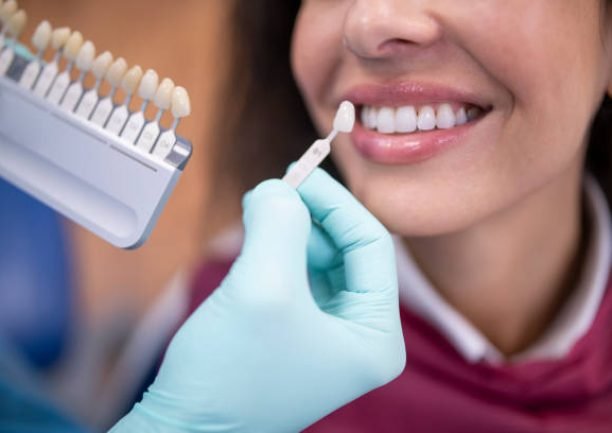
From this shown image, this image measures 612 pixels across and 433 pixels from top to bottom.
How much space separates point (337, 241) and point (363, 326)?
9 centimetres

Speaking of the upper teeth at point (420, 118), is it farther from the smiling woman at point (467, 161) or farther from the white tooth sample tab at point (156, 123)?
the white tooth sample tab at point (156, 123)

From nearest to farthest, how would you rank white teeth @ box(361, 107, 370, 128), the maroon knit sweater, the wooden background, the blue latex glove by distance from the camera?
1. the blue latex glove
2. white teeth @ box(361, 107, 370, 128)
3. the maroon knit sweater
4. the wooden background

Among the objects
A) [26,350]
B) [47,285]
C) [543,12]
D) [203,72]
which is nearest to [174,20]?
[203,72]

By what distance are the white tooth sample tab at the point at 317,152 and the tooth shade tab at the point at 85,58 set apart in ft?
0.73

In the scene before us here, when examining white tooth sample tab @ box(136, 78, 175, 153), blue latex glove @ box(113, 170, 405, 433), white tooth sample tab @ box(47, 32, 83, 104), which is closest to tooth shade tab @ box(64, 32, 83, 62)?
white tooth sample tab @ box(47, 32, 83, 104)

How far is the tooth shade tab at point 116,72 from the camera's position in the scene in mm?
637

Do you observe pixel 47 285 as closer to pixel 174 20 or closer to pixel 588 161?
pixel 174 20

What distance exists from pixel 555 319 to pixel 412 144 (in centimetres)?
43

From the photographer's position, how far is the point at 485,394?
3.07 ft

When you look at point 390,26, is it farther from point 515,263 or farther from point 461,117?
point 515,263

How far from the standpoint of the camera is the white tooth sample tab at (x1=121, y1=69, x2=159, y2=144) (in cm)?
62

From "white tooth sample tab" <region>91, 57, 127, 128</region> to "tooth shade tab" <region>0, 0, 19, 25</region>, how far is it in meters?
0.13

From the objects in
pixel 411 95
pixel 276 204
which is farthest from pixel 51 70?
pixel 411 95

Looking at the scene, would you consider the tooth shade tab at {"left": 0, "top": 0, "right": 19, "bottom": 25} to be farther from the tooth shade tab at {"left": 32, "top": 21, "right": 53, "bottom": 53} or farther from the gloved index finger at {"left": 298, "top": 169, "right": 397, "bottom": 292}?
the gloved index finger at {"left": 298, "top": 169, "right": 397, "bottom": 292}
